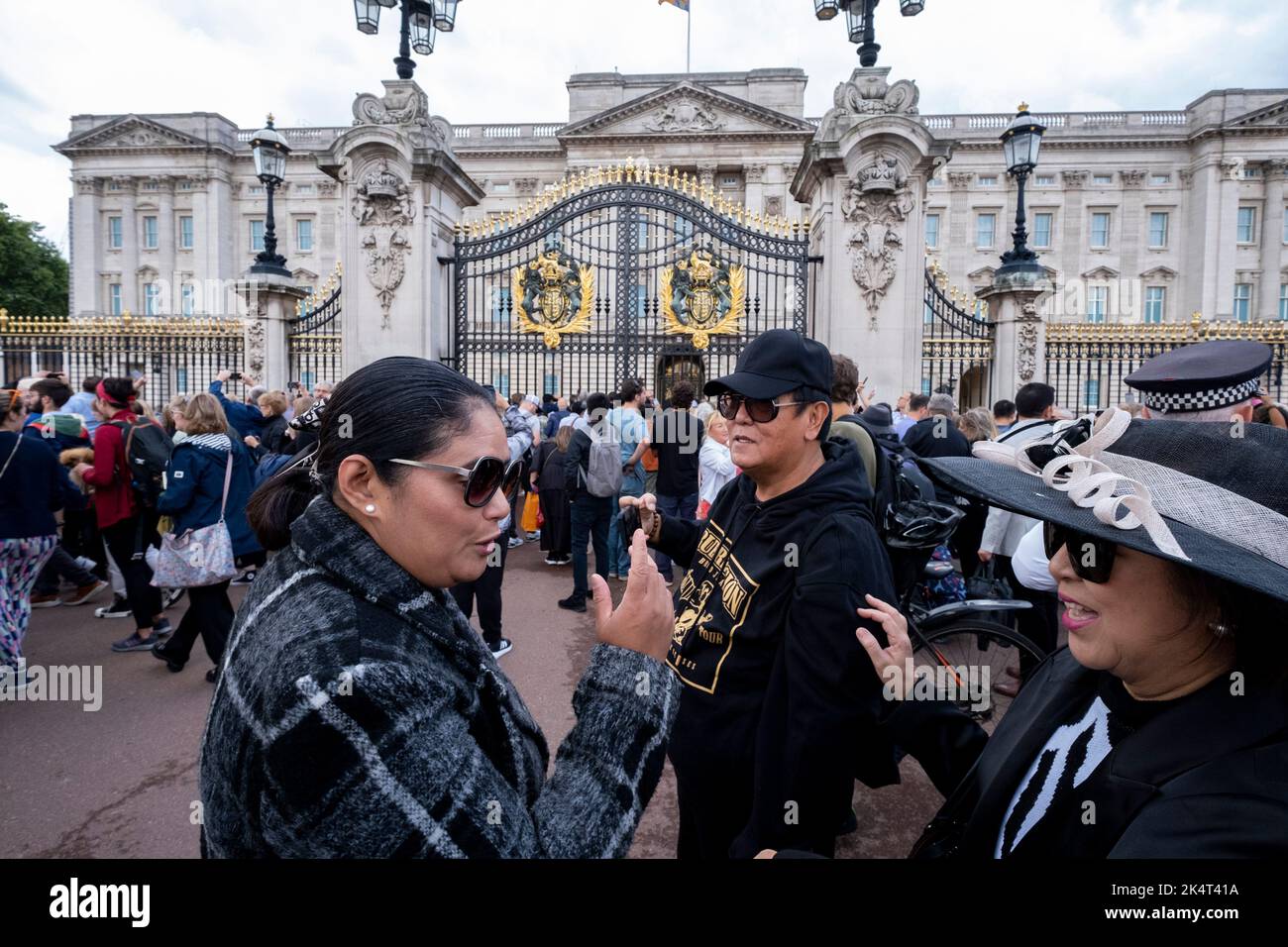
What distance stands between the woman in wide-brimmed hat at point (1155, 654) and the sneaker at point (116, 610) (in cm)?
784

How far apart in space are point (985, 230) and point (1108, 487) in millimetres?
47037

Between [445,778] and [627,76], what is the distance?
45.9 metres

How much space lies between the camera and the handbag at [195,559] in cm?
494

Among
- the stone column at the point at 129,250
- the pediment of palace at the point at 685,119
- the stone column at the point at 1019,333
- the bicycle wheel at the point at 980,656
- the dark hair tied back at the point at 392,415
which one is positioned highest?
the pediment of palace at the point at 685,119

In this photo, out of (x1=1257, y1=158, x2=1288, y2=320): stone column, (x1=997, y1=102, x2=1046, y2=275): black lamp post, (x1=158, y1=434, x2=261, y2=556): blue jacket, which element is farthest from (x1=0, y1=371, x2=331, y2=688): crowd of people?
(x1=1257, y1=158, x2=1288, y2=320): stone column

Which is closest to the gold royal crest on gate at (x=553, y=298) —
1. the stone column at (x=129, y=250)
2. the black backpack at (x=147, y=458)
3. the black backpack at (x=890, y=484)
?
the black backpack at (x=147, y=458)

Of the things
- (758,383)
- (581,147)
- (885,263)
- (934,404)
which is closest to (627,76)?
(581,147)

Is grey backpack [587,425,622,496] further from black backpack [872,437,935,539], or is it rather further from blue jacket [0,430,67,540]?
blue jacket [0,430,67,540]

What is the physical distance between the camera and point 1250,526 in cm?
112

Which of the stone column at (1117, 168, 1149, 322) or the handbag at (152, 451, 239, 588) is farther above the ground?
the stone column at (1117, 168, 1149, 322)

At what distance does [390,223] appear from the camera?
1001 cm

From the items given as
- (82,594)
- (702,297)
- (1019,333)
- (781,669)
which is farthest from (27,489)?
(1019,333)

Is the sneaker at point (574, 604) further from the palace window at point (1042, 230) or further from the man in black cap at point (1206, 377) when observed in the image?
the palace window at point (1042, 230)

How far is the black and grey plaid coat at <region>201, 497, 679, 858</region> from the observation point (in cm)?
103
